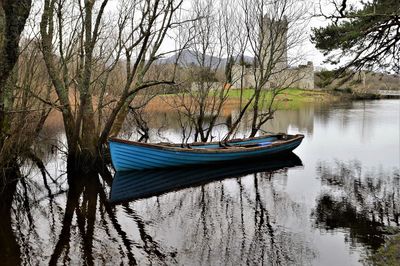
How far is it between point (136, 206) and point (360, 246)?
4.71 m

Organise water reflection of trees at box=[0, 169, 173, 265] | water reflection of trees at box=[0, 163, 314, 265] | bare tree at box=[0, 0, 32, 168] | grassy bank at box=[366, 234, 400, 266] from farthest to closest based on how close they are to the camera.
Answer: water reflection of trees at box=[0, 163, 314, 265], water reflection of trees at box=[0, 169, 173, 265], grassy bank at box=[366, 234, 400, 266], bare tree at box=[0, 0, 32, 168]

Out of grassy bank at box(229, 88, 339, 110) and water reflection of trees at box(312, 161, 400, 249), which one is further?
grassy bank at box(229, 88, 339, 110)

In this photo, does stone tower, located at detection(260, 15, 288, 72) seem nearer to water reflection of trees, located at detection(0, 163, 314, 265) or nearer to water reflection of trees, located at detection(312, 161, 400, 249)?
water reflection of trees, located at detection(312, 161, 400, 249)

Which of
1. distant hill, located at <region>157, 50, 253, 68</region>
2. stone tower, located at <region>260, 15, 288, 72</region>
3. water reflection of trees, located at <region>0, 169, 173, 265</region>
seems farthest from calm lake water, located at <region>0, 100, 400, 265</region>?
distant hill, located at <region>157, 50, 253, 68</region>

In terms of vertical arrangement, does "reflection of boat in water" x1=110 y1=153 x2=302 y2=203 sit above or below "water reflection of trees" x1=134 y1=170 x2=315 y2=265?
above

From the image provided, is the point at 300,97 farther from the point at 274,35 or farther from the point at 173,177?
the point at 173,177

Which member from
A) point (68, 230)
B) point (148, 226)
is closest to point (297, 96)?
point (148, 226)

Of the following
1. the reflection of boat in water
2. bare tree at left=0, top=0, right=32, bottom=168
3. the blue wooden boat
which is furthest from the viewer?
the blue wooden boat

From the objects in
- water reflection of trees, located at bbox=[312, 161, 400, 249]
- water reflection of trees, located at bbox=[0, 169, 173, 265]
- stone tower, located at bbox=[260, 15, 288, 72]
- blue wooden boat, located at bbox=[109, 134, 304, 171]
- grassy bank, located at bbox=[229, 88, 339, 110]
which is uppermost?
stone tower, located at bbox=[260, 15, 288, 72]

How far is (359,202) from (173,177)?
5.05 m

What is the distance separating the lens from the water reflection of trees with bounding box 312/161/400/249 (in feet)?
24.8

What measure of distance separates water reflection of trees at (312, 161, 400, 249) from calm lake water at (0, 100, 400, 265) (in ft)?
0.07

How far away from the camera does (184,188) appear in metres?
10.6

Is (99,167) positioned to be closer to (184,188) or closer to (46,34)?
(184,188)
